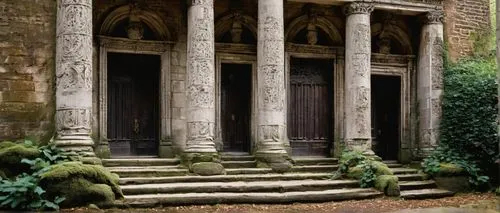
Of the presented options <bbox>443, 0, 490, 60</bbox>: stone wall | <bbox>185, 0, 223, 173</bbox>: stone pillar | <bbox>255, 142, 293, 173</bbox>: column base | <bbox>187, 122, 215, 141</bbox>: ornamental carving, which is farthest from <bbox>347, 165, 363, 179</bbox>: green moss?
<bbox>443, 0, 490, 60</bbox>: stone wall

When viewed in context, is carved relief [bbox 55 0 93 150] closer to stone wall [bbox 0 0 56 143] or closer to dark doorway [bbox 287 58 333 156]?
stone wall [bbox 0 0 56 143]

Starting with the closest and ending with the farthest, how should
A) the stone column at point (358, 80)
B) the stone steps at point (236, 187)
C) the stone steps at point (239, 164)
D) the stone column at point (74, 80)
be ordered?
the stone steps at point (236, 187) < the stone column at point (74, 80) < the stone steps at point (239, 164) < the stone column at point (358, 80)

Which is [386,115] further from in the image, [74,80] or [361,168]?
[74,80]

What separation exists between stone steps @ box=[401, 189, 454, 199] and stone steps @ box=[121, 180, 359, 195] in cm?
137

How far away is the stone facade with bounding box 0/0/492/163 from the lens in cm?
1280

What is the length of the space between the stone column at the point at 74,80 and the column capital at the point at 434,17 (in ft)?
31.4

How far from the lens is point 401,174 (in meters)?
15.7

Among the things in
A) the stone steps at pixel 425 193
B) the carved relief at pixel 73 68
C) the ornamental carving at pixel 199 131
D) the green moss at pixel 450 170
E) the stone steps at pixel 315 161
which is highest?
the carved relief at pixel 73 68

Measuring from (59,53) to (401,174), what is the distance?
898cm

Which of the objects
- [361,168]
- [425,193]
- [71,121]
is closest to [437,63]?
[425,193]

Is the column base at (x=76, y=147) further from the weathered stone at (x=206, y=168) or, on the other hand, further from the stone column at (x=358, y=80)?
the stone column at (x=358, y=80)

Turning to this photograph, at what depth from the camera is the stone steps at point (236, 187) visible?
472 inches

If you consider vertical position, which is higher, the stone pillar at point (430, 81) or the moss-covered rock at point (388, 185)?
the stone pillar at point (430, 81)

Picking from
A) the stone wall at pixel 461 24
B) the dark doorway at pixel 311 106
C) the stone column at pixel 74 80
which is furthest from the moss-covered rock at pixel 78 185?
the stone wall at pixel 461 24
